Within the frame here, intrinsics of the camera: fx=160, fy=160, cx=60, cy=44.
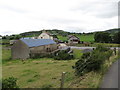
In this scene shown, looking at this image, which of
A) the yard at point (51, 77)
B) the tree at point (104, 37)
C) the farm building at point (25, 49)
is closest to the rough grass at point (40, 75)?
the yard at point (51, 77)

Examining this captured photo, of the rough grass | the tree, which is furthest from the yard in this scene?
the tree

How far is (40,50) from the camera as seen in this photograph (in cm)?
4422

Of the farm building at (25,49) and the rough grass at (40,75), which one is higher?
the farm building at (25,49)

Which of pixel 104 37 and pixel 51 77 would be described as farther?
pixel 104 37

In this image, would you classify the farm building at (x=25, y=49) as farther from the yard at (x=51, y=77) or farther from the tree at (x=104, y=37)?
the tree at (x=104, y=37)

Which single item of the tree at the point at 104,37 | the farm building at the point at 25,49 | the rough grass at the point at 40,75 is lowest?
the rough grass at the point at 40,75

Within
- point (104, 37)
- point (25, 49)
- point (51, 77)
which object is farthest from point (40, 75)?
point (104, 37)

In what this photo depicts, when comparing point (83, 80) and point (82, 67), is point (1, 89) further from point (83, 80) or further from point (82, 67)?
point (82, 67)

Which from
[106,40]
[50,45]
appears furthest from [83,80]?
[106,40]

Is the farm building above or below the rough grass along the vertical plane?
above

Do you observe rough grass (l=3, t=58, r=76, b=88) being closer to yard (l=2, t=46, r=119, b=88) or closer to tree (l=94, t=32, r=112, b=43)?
yard (l=2, t=46, r=119, b=88)

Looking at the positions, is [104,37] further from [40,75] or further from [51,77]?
[51,77]

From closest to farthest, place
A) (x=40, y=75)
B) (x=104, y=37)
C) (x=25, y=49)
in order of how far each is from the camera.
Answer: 1. (x=40, y=75)
2. (x=25, y=49)
3. (x=104, y=37)

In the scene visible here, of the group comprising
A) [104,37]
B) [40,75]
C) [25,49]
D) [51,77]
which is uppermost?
[104,37]
